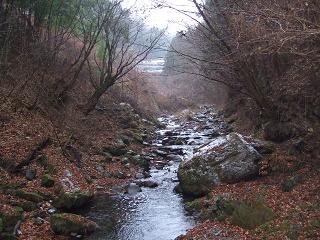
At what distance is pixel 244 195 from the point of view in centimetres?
1159

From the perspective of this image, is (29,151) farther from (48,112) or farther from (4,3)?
(4,3)

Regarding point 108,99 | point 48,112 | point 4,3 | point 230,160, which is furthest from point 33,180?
point 108,99

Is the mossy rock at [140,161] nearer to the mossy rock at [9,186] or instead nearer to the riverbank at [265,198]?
the riverbank at [265,198]

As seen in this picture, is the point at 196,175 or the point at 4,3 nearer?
the point at 196,175

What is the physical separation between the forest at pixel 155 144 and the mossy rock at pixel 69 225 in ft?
0.11

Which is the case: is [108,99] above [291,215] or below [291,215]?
above

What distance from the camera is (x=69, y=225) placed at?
1030cm

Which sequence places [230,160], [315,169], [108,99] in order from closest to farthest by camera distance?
[315,169] < [230,160] < [108,99]

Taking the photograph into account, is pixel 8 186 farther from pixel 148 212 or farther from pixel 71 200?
pixel 148 212

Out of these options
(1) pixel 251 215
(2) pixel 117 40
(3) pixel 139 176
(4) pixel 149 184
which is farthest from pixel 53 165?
(2) pixel 117 40

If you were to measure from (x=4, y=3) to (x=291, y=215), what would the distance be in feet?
42.5

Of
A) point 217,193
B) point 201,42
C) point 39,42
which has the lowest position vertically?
point 217,193

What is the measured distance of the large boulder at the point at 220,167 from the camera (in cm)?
1323

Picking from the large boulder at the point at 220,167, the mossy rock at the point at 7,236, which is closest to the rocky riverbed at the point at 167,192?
the large boulder at the point at 220,167
